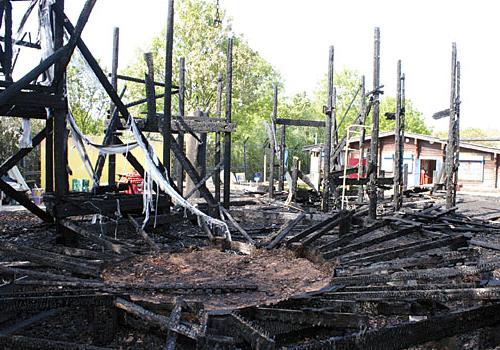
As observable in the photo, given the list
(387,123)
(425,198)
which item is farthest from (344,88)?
(425,198)

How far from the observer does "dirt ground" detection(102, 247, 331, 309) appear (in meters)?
5.84

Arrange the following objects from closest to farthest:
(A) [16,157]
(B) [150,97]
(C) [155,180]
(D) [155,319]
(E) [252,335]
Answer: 1. (E) [252,335]
2. (D) [155,319]
3. (C) [155,180]
4. (A) [16,157]
5. (B) [150,97]

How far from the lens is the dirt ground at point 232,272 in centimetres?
584

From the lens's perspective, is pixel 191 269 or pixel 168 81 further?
pixel 168 81

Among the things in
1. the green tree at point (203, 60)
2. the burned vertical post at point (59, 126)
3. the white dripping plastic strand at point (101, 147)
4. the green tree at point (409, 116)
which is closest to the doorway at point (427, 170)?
the green tree at point (203, 60)

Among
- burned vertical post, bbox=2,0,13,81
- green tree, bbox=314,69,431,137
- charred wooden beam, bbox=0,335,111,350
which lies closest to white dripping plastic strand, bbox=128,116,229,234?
burned vertical post, bbox=2,0,13,81

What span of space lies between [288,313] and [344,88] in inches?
2188

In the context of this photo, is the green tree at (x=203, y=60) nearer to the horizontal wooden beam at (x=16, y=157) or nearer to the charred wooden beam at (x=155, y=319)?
the horizontal wooden beam at (x=16, y=157)

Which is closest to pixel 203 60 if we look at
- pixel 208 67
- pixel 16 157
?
pixel 208 67

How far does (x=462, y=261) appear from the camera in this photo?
6.27 metres

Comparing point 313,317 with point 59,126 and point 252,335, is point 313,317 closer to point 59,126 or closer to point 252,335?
point 252,335

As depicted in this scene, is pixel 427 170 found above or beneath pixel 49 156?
beneath

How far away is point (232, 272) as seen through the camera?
704 cm

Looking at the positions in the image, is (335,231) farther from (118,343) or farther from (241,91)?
(241,91)
